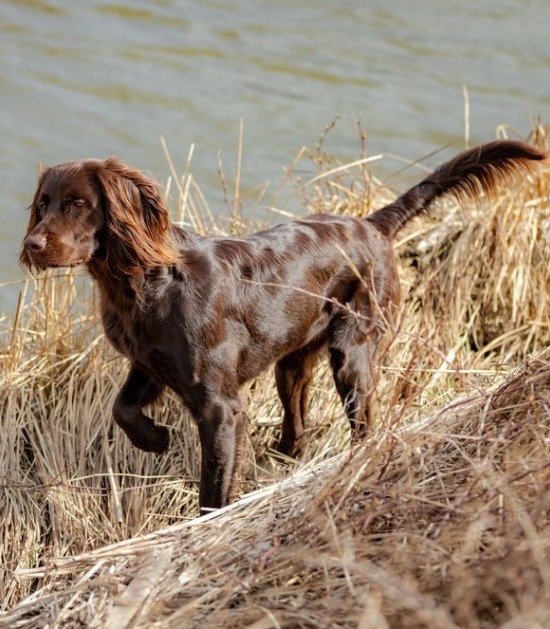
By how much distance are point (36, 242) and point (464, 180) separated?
1899 millimetres

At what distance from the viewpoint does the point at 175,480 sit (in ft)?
15.6

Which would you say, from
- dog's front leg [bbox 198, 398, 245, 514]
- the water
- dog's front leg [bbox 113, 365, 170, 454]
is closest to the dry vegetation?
dog's front leg [bbox 113, 365, 170, 454]

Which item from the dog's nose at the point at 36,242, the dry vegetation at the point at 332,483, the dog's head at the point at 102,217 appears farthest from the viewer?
the dog's head at the point at 102,217

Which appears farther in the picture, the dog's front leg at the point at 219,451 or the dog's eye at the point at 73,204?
the dog's front leg at the point at 219,451

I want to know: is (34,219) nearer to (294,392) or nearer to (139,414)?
(139,414)

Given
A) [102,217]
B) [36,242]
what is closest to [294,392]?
[102,217]

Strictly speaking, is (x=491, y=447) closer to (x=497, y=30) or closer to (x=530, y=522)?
(x=530, y=522)

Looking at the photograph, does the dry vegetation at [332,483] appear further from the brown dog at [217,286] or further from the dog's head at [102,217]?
the dog's head at [102,217]

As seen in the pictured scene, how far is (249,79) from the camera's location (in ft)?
36.7

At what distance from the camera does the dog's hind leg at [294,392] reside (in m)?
4.96

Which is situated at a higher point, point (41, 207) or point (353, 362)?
point (41, 207)

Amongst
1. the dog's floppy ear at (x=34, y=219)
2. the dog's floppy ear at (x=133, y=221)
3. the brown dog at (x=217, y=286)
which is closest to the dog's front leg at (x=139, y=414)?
the brown dog at (x=217, y=286)

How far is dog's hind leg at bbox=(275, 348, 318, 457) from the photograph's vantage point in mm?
4957

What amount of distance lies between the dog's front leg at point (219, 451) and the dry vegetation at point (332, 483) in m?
0.34
